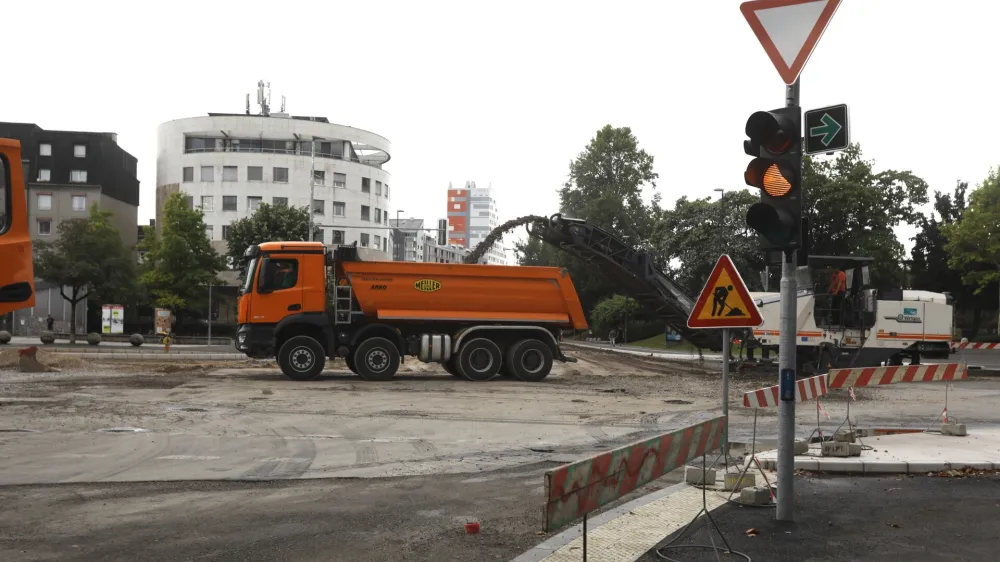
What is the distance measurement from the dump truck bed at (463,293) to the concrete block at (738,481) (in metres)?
13.7

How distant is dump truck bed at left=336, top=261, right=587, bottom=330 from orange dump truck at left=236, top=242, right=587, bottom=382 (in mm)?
25

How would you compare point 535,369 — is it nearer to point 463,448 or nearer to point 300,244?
point 300,244

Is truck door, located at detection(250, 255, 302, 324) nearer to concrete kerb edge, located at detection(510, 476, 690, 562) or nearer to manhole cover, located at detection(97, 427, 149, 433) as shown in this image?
manhole cover, located at detection(97, 427, 149, 433)

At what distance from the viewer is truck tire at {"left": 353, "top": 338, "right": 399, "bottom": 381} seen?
2072 cm

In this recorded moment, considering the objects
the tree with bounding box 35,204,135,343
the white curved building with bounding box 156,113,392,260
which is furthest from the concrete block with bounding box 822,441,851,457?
the white curved building with bounding box 156,113,392,260

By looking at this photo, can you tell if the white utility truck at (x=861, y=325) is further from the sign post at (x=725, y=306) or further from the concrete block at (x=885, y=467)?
the sign post at (x=725, y=306)

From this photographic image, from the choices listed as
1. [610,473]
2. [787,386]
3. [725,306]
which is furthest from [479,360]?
[610,473]

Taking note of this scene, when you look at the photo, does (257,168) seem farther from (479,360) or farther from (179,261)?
(479,360)

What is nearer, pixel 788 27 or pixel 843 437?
pixel 788 27

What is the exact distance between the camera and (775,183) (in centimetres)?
680

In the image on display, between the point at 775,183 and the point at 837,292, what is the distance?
18332 millimetres

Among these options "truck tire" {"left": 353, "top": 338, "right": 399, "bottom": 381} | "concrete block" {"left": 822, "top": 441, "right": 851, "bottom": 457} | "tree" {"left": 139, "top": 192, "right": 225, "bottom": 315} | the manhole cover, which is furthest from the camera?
"tree" {"left": 139, "top": 192, "right": 225, "bottom": 315}

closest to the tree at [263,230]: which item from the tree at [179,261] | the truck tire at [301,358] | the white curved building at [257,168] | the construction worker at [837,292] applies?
the tree at [179,261]

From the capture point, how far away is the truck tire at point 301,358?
20344 millimetres
